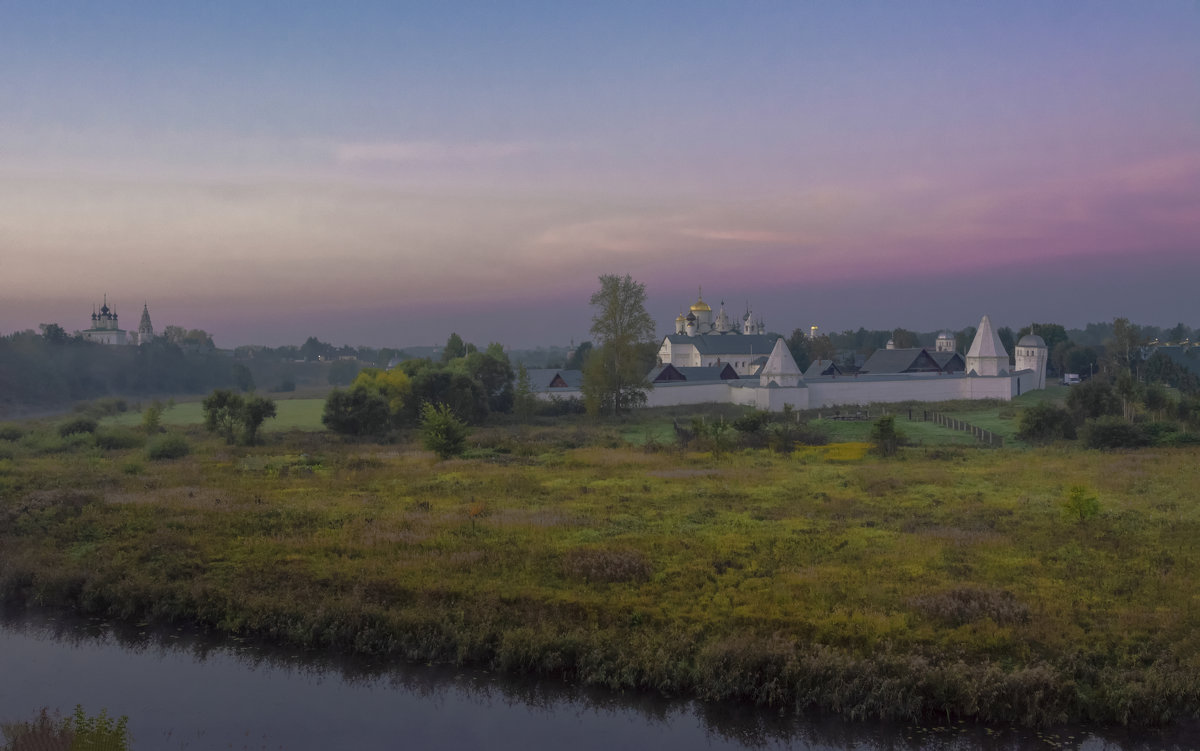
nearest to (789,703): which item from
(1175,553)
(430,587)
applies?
(430,587)

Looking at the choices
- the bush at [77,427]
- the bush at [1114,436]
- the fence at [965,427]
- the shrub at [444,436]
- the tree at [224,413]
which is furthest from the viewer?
the tree at [224,413]

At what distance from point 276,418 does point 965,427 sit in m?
36.1

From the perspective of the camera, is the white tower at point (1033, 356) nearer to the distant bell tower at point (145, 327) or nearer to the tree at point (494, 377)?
the tree at point (494, 377)

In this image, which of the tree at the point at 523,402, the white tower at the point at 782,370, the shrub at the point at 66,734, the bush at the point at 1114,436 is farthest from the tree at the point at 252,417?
the bush at the point at 1114,436

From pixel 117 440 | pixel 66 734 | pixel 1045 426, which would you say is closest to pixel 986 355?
pixel 1045 426

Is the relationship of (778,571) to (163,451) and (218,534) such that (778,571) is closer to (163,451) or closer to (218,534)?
(218,534)

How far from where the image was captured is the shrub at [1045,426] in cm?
3253

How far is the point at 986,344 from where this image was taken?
55219 millimetres

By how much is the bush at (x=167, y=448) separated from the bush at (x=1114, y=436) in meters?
31.8

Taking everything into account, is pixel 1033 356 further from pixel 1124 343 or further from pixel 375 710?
pixel 375 710

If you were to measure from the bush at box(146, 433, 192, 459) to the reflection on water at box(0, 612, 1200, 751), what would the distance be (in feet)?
59.0

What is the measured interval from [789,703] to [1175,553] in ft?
28.8

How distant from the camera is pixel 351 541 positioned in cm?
1583

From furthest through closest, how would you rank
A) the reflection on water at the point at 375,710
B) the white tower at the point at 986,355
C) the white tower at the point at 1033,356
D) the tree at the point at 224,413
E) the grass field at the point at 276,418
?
1. the white tower at the point at 1033,356
2. the white tower at the point at 986,355
3. the grass field at the point at 276,418
4. the tree at the point at 224,413
5. the reflection on water at the point at 375,710
